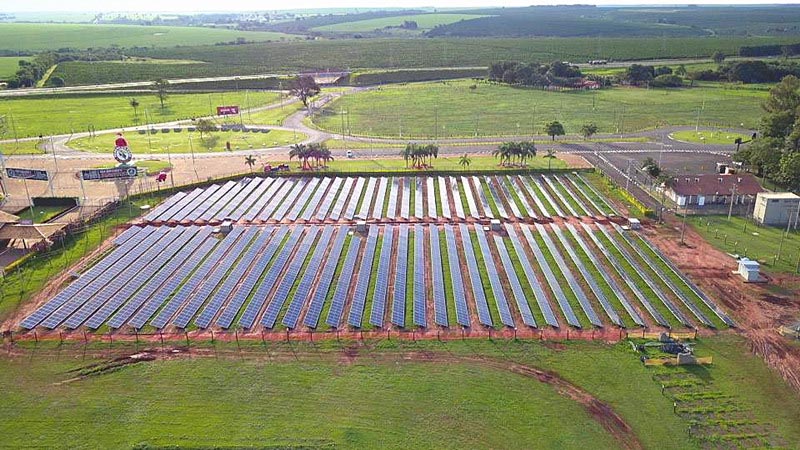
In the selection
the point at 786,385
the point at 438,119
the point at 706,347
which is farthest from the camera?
the point at 438,119

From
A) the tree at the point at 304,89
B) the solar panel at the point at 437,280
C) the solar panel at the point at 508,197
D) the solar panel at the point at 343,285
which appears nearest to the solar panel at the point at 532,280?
the solar panel at the point at 508,197

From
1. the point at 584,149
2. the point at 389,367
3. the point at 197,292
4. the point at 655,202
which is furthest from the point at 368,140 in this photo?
the point at 389,367

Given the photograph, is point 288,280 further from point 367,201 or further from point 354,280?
point 367,201

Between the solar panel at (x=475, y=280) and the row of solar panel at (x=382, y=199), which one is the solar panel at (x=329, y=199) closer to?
the row of solar panel at (x=382, y=199)

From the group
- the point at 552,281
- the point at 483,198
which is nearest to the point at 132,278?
the point at 552,281

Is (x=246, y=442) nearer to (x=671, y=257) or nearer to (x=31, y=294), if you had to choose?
(x=31, y=294)

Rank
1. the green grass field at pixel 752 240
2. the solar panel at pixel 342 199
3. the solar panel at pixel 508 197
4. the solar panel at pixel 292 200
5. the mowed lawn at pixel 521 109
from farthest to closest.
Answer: the mowed lawn at pixel 521 109
the solar panel at pixel 508 197
the solar panel at pixel 342 199
the solar panel at pixel 292 200
the green grass field at pixel 752 240

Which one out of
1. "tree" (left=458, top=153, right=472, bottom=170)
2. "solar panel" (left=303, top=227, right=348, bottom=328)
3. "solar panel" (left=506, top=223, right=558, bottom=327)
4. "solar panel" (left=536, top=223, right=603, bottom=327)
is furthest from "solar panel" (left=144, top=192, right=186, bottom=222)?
"solar panel" (left=536, top=223, right=603, bottom=327)
